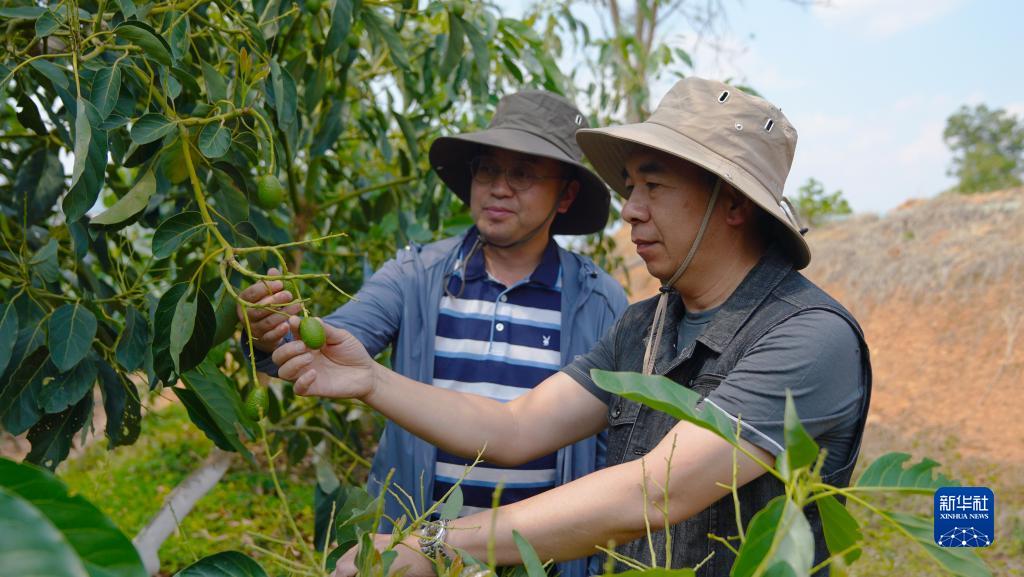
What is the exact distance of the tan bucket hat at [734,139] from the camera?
1378mm

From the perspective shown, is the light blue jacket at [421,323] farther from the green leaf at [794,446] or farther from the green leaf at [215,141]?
the green leaf at [794,446]

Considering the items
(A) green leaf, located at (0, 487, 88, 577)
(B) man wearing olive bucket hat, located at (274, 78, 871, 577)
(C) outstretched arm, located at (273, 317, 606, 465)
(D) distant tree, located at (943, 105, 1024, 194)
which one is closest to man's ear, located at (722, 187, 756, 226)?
(B) man wearing olive bucket hat, located at (274, 78, 871, 577)

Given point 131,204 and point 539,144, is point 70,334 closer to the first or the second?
point 131,204

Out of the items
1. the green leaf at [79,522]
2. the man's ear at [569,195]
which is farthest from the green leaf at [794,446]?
the man's ear at [569,195]

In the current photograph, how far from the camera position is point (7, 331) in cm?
136

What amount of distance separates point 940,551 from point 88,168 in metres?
1.08

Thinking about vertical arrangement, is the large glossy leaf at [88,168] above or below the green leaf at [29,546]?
above

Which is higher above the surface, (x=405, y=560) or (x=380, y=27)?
(x=380, y=27)

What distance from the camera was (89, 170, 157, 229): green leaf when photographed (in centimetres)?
126

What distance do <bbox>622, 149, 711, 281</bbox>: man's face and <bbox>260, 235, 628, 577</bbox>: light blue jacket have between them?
63 centimetres

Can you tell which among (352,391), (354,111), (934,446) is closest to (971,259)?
(934,446)

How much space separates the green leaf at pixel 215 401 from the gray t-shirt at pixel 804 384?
30.3 inches

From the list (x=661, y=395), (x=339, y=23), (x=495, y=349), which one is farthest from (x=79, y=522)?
(x=495, y=349)

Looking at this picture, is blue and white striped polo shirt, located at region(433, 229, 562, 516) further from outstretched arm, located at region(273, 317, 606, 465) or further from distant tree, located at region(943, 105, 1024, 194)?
distant tree, located at region(943, 105, 1024, 194)
